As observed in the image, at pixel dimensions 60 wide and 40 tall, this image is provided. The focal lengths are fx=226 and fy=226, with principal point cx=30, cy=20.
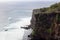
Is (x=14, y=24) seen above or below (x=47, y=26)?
below

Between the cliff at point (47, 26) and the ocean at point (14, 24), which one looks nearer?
the cliff at point (47, 26)

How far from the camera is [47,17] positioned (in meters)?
31.4

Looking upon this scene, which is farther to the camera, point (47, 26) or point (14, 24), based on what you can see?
point (14, 24)

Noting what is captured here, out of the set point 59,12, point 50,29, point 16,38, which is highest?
point 59,12

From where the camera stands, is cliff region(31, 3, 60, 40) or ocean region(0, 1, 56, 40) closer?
cliff region(31, 3, 60, 40)

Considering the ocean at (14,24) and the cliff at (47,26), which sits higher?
the cliff at (47,26)

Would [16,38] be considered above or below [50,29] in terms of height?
below

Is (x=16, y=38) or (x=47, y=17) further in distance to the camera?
A: (x=16, y=38)

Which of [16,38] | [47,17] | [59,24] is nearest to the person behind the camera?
[59,24]

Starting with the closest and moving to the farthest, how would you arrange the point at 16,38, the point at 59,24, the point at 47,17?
the point at 59,24 → the point at 47,17 → the point at 16,38

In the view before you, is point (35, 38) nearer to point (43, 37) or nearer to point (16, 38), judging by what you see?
point (43, 37)

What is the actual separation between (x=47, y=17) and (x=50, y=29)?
1875 mm

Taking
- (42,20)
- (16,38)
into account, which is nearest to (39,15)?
(42,20)

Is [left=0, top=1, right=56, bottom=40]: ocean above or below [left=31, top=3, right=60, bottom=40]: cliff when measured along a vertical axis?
below
